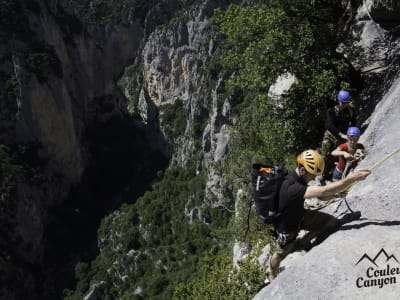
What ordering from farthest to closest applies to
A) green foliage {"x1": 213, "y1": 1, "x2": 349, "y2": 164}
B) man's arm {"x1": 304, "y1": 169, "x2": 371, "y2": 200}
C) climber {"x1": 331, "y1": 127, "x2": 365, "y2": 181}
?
green foliage {"x1": 213, "y1": 1, "x2": 349, "y2": 164}, climber {"x1": 331, "y1": 127, "x2": 365, "y2": 181}, man's arm {"x1": 304, "y1": 169, "x2": 371, "y2": 200}

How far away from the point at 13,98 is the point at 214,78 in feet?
133

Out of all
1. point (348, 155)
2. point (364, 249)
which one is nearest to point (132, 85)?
point (348, 155)

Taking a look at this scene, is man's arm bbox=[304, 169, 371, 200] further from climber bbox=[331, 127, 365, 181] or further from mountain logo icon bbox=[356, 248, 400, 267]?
climber bbox=[331, 127, 365, 181]

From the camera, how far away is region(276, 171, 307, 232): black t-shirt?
277 inches

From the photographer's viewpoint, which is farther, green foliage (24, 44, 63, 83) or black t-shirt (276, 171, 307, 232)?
green foliage (24, 44, 63, 83)

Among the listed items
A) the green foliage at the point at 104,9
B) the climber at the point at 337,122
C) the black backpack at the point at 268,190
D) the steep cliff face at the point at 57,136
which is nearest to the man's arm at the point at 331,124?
the climber at the point at 337,122

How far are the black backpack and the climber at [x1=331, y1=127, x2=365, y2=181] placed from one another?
133 inches

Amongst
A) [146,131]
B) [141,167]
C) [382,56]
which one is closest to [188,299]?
[382,56]

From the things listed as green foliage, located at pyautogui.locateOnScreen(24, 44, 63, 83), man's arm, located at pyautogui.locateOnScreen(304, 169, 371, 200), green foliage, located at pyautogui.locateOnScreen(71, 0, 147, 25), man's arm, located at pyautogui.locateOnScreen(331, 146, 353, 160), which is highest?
man's arm, located at pyautogui.locateOnScreen(304, 169, 371, 200)

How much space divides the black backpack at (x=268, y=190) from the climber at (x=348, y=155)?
3367 millimetres

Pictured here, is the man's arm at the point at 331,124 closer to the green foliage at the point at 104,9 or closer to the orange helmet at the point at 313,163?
the orange helmet at the point at 313,163

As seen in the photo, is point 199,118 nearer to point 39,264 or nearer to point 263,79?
point 39,264

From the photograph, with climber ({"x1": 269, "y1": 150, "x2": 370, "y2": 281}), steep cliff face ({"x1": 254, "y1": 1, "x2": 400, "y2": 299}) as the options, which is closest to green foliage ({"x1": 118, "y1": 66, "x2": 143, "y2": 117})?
steep cliff face ({"x1": 254, "y1": 1, "x2": 400, "y2": 299})

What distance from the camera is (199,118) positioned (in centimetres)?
8969
